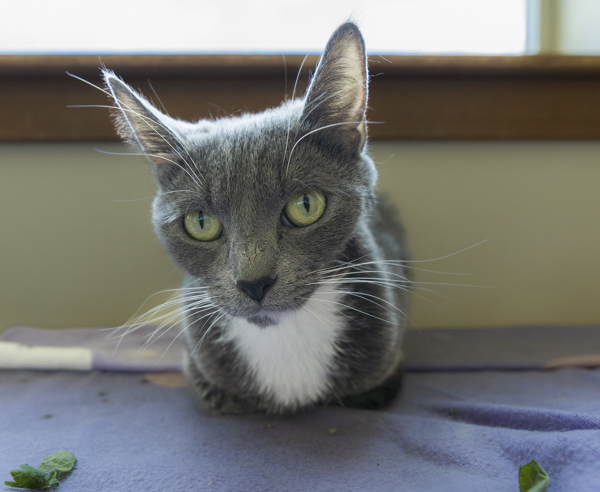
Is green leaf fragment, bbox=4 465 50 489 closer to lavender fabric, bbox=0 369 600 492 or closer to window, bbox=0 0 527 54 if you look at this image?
lavender fabric, bbox=0 369 600 492

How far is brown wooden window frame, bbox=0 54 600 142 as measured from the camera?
3.54 ft

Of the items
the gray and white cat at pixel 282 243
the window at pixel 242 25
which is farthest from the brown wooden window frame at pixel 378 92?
the gray and white cat at pixel 282 243

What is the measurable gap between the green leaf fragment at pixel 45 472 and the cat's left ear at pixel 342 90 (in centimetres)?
65

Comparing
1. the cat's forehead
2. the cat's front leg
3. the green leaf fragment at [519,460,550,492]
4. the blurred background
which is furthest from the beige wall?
the green leaf fragment at [519,460,550,492]

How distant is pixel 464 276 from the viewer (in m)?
1.22

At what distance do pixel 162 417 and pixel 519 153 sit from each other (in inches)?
45.0

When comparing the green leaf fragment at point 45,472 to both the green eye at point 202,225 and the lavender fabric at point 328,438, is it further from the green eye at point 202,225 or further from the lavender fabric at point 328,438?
the green eye at point 202,225

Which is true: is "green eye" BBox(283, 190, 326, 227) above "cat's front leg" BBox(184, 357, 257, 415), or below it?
above

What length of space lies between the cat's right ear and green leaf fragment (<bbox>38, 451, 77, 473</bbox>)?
0.47 metres

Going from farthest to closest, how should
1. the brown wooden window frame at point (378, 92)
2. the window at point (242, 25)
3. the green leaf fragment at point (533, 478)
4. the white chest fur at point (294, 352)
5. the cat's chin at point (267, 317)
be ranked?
1. the window at point (242, 25)
2. the brown wooden window frame at point (378, 92)
3. the white chest fur at point (294, 352)
4. the cat's chin at point (267, 317)
5. the green leaf fragment at point (533, 478)

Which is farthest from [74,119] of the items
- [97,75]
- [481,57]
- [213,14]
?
[481,57]

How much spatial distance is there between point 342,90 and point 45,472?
2.38ft

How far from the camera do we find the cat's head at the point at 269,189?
605 mm

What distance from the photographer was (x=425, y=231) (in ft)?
3.99
